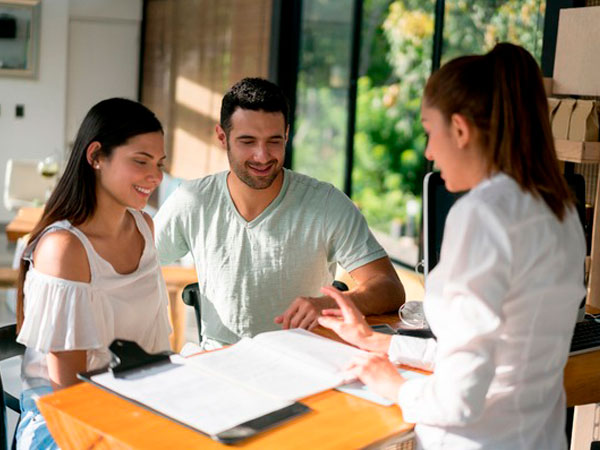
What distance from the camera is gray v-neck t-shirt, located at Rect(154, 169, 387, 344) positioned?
2385 mm

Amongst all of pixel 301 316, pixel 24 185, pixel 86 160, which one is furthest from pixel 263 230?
pixel 24 185

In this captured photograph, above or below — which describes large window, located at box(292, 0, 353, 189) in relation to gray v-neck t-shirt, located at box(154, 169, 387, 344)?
above

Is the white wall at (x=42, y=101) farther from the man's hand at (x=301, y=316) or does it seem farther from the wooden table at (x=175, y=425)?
the wooden table at (x=175, y=425)

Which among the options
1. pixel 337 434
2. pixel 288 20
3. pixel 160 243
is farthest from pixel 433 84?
pixel 288 20

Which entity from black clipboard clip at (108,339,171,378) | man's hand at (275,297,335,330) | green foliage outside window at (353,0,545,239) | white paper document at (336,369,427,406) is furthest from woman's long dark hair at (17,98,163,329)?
green foliage outside window at (353,0,545,239)

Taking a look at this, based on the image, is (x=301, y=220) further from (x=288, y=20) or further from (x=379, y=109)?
(x=379, y=109)

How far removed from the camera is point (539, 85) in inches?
52.3

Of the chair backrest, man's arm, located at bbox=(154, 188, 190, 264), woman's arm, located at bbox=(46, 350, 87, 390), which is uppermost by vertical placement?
the chair backrest

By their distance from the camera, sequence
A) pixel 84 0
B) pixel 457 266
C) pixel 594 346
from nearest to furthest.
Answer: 1. pixel 457 266
2. pixel 594 346
3. pixel 84 0

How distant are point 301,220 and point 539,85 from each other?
1.15m

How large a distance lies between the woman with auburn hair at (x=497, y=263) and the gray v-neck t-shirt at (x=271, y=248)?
1.02 m

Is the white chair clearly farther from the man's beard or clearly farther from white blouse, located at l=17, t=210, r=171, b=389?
white blouse, located at l=17, t=210, r=171, b=389

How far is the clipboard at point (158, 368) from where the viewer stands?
4.36 feet

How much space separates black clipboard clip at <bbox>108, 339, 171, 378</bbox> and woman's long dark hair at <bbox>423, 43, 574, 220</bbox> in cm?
71
